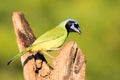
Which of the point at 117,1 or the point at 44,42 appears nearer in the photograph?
the point at 44,42

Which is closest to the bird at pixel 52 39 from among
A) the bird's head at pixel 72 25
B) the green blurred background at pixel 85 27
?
the bird's head at pixel 72 25

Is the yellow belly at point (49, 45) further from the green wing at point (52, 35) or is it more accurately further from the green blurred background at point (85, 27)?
the green blurred background at point (85, 27)

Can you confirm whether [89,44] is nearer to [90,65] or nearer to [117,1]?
[90,65]

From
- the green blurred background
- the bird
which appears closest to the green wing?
the bird

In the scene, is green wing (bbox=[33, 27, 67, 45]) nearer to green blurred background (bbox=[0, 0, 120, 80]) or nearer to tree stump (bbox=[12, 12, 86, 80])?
tree stump (bbox=[12, 12, 86, 80])

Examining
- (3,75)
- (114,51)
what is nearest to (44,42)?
(3,75)
